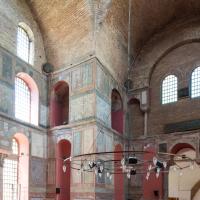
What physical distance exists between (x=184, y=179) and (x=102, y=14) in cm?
1006

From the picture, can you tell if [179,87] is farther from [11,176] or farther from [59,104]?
[11,176]

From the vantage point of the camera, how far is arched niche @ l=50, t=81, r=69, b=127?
2064 cm

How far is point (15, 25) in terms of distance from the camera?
18.7m

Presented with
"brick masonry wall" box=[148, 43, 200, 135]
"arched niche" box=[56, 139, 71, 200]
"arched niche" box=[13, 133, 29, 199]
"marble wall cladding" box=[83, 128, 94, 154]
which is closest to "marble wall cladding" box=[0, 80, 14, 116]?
"arched niche" box=[13, 133, 29, 199]

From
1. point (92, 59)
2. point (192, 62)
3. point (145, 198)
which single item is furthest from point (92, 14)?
point (145, 198)

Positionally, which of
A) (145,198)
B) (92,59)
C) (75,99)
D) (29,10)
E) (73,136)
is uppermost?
(29,10)

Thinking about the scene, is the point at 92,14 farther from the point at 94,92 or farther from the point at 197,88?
the point at 197,88

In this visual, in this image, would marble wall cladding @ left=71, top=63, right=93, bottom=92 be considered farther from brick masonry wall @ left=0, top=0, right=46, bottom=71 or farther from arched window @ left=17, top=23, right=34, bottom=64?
arched window @ left=17, top=23, right=34, bottom=64

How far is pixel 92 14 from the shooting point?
19078 millimetres

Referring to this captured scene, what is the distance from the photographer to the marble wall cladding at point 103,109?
1909cm

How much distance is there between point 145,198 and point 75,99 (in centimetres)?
665

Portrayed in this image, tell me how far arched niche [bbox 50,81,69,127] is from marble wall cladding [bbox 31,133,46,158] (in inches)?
42.7

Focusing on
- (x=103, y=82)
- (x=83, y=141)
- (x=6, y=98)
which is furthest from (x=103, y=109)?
(x=6, y=98)

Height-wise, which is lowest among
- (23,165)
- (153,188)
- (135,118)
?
(153,188)
